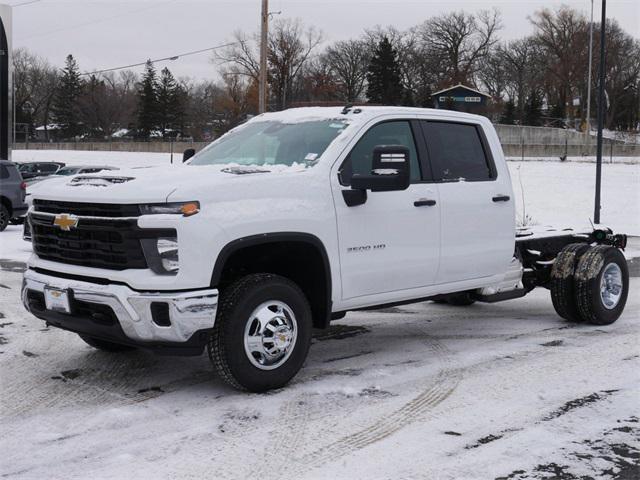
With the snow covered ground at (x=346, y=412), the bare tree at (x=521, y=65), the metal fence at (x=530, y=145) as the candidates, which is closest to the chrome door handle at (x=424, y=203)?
the snow covered ground at (x=346, y=412)

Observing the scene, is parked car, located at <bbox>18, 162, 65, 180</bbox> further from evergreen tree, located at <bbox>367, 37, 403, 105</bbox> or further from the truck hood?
evergreen tree, located at <bbox>367, 37, 403, 105</bbox>

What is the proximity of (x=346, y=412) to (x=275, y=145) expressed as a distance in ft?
7.54

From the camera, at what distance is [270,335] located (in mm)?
5434

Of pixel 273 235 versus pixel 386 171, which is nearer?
pixel 273 235

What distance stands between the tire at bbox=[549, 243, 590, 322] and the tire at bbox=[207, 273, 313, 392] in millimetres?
3558

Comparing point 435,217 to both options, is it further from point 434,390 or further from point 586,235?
point 586,235

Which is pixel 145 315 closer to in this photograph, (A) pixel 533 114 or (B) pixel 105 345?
(B) pixel 105 345

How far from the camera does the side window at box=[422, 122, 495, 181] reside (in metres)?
6.76

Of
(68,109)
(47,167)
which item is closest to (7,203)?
(47,167)

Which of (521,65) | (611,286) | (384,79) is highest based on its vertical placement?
(521,65)

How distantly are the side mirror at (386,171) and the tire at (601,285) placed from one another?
3132mm

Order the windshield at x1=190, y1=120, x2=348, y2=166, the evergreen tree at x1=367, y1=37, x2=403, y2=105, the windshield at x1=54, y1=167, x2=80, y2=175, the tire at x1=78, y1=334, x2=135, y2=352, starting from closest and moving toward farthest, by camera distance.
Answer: the windshield at x1=190, y1=120, x2=348, y2=166 < the tire at x1=78, y1=334, x2=135, y2=352 < the windshield at x1=54, y1=167, x2=80, y2=175 < the evergreen tree at x1=367, y1=37, x2=403, y2=105

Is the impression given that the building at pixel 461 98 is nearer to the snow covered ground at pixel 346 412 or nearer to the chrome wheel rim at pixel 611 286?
the chrome wheel rim at pixel 611 286

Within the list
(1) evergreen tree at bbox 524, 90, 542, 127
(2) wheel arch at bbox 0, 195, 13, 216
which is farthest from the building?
(2) wheel arch at bbox 0, 195, 13, 216
